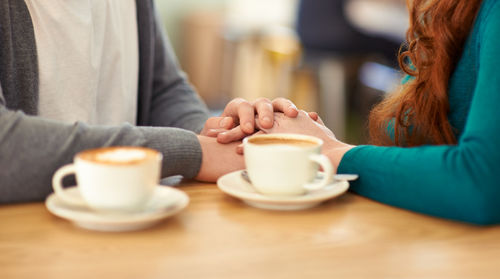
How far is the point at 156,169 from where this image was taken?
2.41 feet

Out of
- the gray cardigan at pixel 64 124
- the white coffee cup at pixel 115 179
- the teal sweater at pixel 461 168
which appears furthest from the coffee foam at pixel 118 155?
the teal sweater at pixel 461 168

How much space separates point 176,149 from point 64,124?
0.17 meters

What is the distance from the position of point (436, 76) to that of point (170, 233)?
567 millimetres

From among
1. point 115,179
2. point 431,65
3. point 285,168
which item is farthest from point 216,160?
point 431,65

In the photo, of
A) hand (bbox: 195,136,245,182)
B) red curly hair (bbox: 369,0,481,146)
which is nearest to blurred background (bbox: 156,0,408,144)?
red curly hair (bbox: 369,0,481,146)

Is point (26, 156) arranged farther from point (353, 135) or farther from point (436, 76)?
point (353, 135)

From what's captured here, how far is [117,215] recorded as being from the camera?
732 millimetres

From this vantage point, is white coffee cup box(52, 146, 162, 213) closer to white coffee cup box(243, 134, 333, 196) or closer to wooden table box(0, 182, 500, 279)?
wooden table box(0, 182, 500, 279)

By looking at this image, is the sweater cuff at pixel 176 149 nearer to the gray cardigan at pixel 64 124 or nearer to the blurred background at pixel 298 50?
the gray cardigan at pixel 64 124

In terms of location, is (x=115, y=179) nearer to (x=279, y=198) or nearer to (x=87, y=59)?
(x=279, y=198)

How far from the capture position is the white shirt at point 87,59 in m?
1.15

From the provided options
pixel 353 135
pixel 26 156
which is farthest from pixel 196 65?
pixel 26 156

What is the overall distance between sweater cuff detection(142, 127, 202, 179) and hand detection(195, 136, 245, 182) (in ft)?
0.05

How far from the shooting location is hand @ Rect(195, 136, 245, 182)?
3.22 feet
